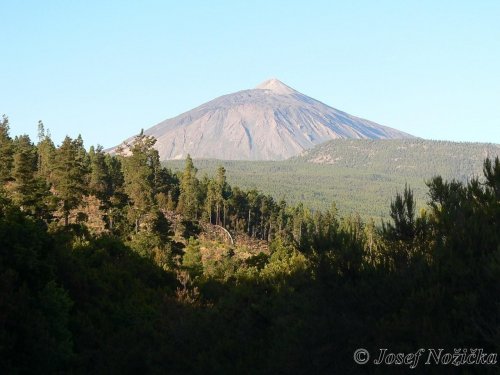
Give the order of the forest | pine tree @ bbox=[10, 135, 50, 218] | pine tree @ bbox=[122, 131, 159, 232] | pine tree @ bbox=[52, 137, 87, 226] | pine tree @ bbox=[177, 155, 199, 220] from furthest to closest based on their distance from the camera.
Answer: pine tree @ bbox=[177, 155, 199, 220] → pine tree @ bbox=[122, 131, 159, 232] → pine tree @ bbox=[52, 137, 87, 226] → pine tree @ bbox=[10, 135, 50, 218] → the forest

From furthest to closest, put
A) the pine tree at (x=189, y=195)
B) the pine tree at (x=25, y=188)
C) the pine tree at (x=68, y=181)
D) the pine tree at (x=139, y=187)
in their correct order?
the pine tree at (x=189, y=195), the pine tree at (x=139, y=187), the pine tree at (x=68, y=181), the pine tree at (x=25, y=188)

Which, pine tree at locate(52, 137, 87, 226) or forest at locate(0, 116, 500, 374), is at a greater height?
pine tree at locate(52, 137, 87, 226)

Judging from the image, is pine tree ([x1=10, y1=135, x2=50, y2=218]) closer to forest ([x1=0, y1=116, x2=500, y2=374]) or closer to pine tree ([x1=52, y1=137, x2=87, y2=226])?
pine tree ([x1=52, y1=137, x2=87, y2=226])

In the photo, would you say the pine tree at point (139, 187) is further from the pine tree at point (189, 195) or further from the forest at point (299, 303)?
the pine tree at point (189, 195)

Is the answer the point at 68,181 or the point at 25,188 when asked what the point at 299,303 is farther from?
the point at 68,181

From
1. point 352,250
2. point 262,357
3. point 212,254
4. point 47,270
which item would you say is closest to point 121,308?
point 47,270

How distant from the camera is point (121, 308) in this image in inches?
1454

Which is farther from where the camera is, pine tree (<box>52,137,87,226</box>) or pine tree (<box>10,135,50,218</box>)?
pine tree (<box>52,137,87,226</box>)

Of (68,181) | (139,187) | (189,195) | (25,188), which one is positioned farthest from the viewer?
(189,195)

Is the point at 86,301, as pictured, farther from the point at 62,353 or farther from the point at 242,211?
the point at 242,211

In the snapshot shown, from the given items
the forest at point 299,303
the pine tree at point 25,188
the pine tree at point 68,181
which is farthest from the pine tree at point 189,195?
the forest at point 299,303

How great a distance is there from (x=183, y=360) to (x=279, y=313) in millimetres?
4466

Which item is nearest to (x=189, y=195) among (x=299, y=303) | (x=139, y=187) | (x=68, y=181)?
(x=139, y=187)

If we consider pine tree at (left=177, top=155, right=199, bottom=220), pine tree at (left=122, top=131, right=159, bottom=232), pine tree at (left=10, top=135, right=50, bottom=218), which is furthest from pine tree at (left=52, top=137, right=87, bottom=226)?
pine tree at (left=177, top=155, right=199, bottom=220)
